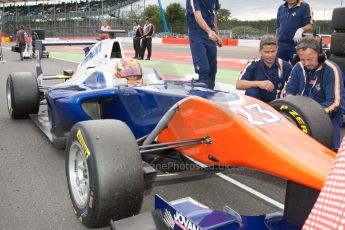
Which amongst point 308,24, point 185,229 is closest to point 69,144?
point 185,229

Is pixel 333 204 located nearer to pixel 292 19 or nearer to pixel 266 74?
pixel 266 74

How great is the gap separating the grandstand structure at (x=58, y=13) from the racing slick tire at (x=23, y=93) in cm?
4938

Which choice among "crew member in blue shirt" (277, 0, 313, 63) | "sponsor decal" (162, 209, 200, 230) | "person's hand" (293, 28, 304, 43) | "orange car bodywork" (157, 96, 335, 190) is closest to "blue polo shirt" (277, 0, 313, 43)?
"crew member in blue shirt" (277, 0, 313, 63)

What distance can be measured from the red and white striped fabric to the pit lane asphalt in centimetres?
158

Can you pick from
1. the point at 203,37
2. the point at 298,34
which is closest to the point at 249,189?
the point at 203,37

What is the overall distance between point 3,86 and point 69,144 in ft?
24.8

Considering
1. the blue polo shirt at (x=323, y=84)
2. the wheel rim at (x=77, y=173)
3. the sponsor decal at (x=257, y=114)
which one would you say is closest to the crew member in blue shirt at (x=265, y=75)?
the blue polo shirt at (x=323, y=84)

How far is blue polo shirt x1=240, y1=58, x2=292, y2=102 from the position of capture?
4.26m

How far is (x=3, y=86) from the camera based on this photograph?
9.51 metres

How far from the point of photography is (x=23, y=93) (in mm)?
5305

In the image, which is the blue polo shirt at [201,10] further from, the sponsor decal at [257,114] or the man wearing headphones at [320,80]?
the sponsor decal at [257,114]

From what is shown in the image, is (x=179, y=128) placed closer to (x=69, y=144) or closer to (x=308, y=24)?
(x=69, y=144)

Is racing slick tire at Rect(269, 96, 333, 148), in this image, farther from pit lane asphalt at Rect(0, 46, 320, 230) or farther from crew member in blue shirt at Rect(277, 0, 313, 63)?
crew member in blue shirt at Rect(277, 0, 313, 63)

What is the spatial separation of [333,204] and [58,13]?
221ft
